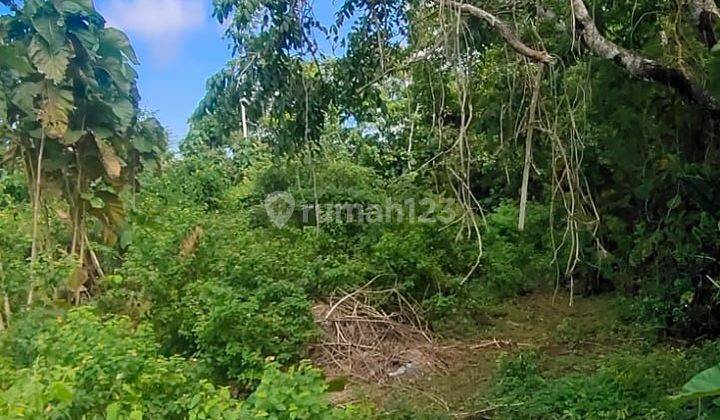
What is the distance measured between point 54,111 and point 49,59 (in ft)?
0.93

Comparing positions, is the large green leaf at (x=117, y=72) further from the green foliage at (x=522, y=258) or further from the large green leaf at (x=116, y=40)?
the green foliage at (x=522, y=258)

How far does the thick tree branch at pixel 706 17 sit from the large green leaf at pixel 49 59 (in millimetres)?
3296

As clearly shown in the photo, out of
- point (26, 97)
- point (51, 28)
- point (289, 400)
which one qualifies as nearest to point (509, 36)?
point (289, 400)

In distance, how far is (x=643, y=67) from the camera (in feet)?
10.1

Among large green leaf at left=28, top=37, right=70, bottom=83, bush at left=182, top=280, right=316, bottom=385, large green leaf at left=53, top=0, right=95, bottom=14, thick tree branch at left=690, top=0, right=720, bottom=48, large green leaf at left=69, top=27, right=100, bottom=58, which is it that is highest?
large green leaf at left=53, top=0, right=95, bottom=14

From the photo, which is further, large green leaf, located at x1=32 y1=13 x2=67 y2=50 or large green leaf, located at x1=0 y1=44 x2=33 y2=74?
large green leaf, located at x1=32 y1=13 x2=67 y2=50

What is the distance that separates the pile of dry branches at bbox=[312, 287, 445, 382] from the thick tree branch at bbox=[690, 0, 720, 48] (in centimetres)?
237

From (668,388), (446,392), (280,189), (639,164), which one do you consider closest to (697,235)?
(639,164)

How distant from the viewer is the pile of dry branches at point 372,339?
398 centimetres

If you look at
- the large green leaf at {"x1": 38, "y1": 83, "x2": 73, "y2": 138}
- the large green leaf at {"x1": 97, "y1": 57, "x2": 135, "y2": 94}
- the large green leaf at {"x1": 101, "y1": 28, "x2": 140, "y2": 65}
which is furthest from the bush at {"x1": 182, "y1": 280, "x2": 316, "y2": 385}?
the large green leaf at {"x1": 101, "y1": 28, "x2": 140, "y2": 65}

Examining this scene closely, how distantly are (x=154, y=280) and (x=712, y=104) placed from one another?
10.5ft

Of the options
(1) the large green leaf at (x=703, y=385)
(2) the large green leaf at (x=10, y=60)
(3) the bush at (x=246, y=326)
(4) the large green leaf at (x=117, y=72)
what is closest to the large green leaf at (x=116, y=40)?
(4) the large green leaf at (x=117, y=72)

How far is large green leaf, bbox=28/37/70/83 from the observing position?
3.54m

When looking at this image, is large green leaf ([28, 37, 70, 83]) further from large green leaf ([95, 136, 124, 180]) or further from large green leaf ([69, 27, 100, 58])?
large green leaf ([95, 136, 124, 180])
